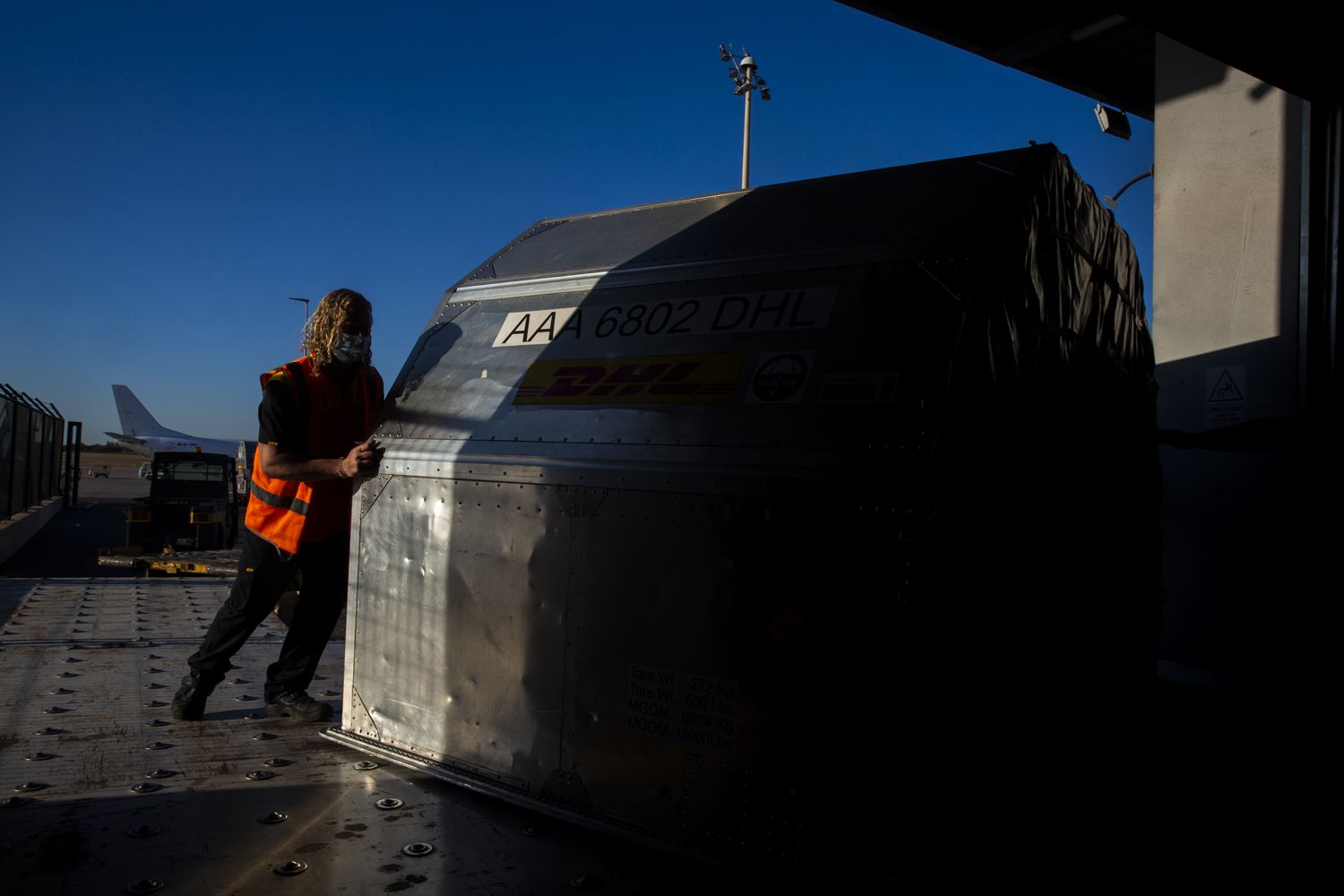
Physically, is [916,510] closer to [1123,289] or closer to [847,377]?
[847,377]

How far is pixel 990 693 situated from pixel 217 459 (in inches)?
712

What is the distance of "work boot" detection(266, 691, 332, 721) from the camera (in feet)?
11.9

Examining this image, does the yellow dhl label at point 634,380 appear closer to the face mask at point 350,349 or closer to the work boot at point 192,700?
the face mask at point 350,349

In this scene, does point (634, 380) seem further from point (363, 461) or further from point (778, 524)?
point (363, 461)

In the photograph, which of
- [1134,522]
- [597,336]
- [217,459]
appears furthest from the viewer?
[217,459]

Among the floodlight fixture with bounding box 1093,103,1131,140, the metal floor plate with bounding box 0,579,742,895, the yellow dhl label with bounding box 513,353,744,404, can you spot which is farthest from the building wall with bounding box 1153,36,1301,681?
the metal floor plate with bounding box 0,579,742,895

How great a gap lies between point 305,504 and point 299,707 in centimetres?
85

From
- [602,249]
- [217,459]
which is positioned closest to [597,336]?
[602,249]

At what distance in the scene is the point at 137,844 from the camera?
92.4 inches

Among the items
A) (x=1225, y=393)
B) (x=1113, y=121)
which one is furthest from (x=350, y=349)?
(x=1113, y=121)

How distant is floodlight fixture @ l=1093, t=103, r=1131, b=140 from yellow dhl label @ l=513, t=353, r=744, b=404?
5.49 meters

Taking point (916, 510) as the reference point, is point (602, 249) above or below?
above

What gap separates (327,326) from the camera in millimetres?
3750

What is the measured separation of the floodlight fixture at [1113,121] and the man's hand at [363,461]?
19.9ft
